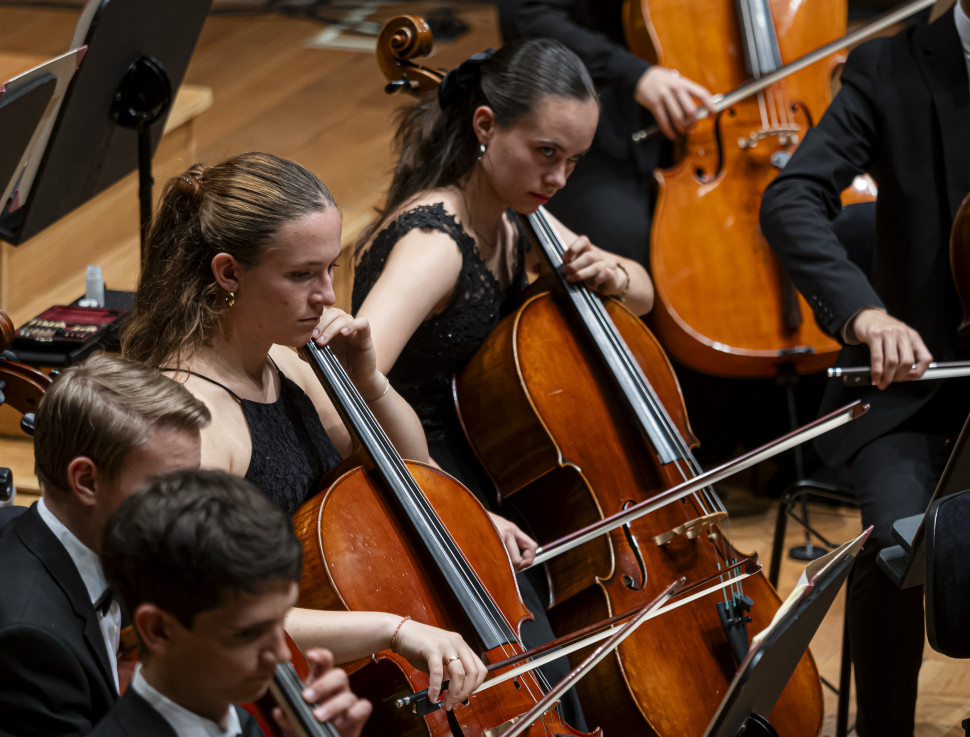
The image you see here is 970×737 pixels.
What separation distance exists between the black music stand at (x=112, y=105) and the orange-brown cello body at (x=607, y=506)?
77cm

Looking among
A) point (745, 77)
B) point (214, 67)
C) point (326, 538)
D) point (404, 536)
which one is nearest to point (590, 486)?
point (404, 536)

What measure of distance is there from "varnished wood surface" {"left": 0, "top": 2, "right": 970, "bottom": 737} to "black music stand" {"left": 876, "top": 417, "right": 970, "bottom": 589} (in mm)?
689

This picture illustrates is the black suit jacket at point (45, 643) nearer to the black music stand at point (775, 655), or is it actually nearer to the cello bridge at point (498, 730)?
the cello bridge at point (498, 730)

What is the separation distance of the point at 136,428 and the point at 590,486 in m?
0.81

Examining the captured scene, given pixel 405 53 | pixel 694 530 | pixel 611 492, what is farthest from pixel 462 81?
pixel 694 530

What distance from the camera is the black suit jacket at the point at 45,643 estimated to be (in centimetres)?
104

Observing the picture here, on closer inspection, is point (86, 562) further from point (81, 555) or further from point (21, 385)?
point (21, 385)

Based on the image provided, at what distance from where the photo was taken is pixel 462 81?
1.96 meters

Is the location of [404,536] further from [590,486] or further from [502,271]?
[502,271]

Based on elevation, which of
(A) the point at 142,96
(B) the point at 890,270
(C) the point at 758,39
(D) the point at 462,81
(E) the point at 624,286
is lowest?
(B) the point at 890,270

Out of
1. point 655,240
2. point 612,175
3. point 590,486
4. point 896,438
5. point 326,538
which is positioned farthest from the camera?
point 612,175

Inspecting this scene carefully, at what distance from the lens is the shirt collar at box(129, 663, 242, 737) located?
952 millimetres

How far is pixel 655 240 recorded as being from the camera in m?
2.43

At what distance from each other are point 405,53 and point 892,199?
892 millimetres
